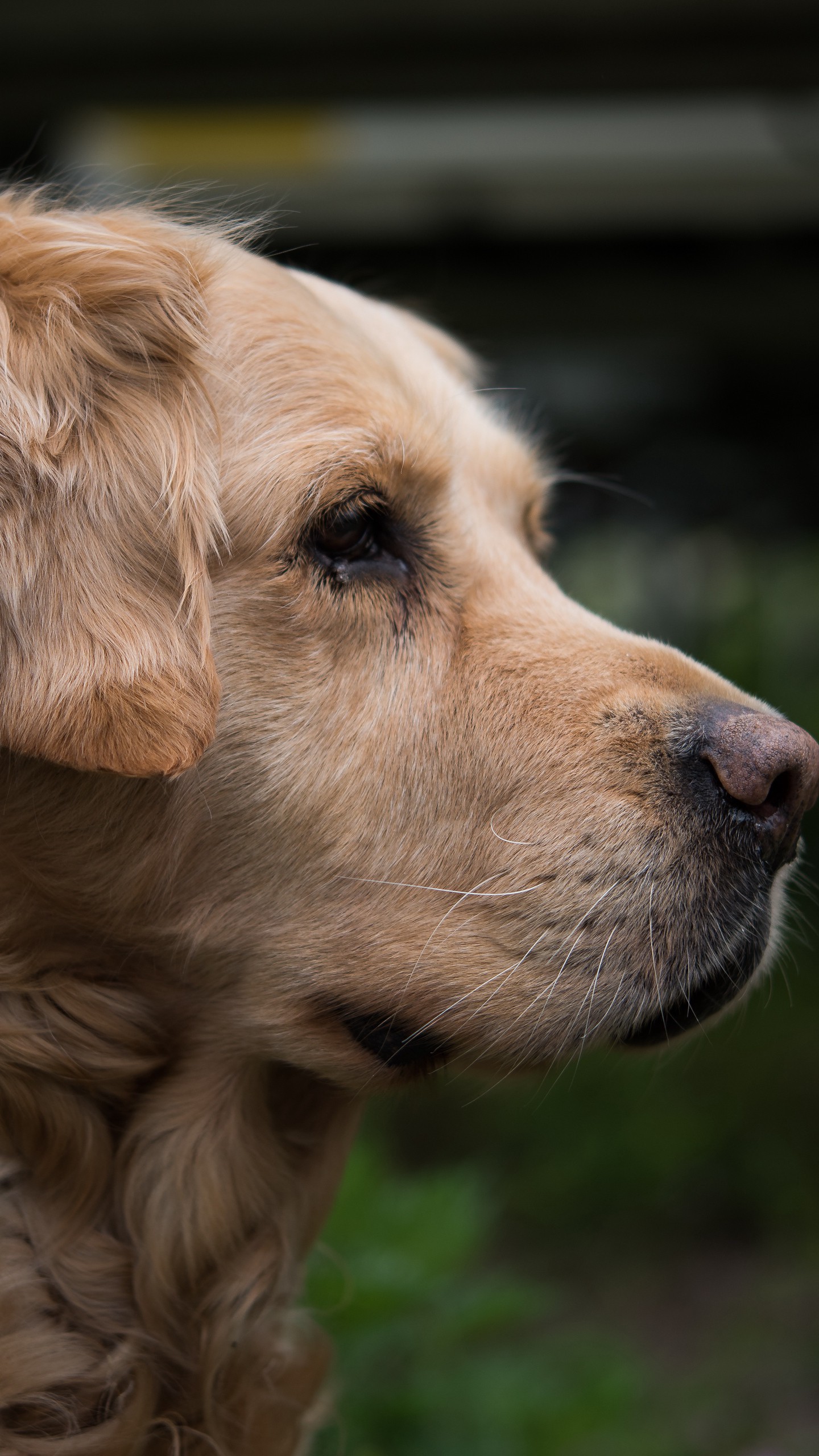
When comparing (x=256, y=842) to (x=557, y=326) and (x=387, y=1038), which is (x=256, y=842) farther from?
(x=557, y=326)

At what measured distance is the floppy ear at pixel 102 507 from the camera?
1578 mm

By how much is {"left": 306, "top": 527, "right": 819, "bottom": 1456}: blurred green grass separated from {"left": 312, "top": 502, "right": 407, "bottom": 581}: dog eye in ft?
2.82

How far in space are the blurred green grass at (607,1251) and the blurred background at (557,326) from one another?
1cm

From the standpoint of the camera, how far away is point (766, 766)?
178cm

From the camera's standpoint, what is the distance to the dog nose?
5.84ft

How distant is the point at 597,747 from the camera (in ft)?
6.05

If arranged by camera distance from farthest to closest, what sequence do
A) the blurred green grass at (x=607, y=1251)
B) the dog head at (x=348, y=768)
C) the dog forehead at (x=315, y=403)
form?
the blurred green grass at (x=607, y=1251)
the dog forehead at (x=315, y=403)
the dog head at (x=348, y=768)

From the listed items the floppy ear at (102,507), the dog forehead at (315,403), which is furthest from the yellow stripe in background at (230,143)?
the floppy ear at (102,507)

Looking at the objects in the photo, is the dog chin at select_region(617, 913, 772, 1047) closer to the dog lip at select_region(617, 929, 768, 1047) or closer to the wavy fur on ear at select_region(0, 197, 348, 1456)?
the dog lip at select_region(617, 929, 768, 1047)

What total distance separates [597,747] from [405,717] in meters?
0.30

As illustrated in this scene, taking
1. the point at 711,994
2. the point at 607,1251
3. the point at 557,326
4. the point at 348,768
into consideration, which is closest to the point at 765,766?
the point at 711,994

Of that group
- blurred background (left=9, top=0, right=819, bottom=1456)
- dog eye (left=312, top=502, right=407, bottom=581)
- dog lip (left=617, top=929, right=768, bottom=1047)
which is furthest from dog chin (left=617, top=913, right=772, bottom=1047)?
dog eye (left=312, top=502, right=407, bottom=581)

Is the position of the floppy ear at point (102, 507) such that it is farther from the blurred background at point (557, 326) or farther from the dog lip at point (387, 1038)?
the blurred background at point (557, 326)

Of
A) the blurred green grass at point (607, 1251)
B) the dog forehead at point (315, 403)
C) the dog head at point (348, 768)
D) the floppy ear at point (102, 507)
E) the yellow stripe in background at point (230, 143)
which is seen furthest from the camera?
the yellow stripe in background at point (230, 143)
